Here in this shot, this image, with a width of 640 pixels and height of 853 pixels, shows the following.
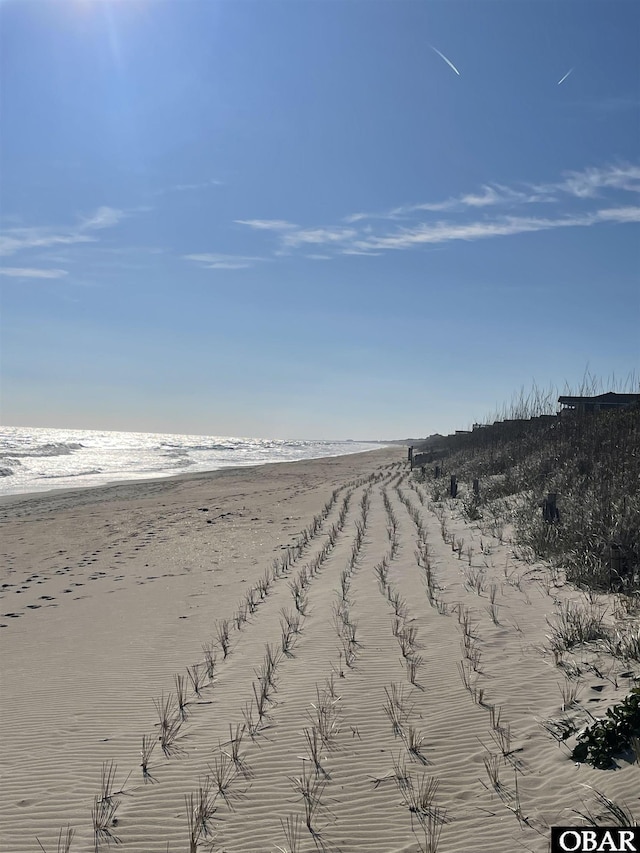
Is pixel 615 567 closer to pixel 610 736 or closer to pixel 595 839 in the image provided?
pixel 610 736

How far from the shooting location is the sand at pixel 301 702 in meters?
3.41

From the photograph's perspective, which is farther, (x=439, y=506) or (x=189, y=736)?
(x=439, y=506)

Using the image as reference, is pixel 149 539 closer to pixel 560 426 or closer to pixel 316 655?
pixel 316 655

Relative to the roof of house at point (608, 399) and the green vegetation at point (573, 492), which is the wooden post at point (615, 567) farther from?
the roof of house at point (608, 399)

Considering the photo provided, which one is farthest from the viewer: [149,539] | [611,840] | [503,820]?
[149,539]

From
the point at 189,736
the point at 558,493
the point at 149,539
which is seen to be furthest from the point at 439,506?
the point at 189,736

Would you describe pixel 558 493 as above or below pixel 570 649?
above

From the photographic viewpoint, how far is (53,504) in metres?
24.7

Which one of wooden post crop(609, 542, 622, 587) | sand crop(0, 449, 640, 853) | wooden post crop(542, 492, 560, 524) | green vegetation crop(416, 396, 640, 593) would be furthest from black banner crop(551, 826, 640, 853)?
wooden post crop(542, 492, 560, 524)

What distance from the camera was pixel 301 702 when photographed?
16.4ft

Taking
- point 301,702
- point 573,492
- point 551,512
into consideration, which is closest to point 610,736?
point 301,702

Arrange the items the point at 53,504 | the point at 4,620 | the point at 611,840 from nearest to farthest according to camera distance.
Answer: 1. the point at 611,840
2. the point at 4,620
3. the point at 53,504

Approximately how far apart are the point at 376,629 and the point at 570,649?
7.18ft

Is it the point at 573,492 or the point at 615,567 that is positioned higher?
the point at 573,492
